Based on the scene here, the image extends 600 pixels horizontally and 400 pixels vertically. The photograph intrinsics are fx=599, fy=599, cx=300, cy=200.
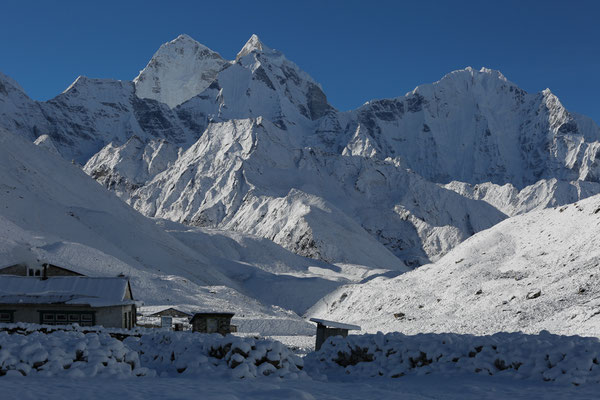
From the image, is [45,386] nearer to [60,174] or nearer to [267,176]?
[60,174]

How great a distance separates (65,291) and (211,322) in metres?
8.56

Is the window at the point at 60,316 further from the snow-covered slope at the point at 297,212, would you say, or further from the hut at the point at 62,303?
the snow-covered slope at the point at 297,212

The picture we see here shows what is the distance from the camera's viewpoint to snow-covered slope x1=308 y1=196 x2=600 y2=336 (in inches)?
1580

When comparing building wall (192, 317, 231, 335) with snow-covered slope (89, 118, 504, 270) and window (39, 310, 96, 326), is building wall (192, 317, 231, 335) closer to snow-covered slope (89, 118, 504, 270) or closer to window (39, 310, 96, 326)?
window (39, 310, 96, 326)

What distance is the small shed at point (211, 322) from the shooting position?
32219 millimetres

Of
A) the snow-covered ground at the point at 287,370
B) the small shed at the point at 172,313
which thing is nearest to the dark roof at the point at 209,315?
the snow-covered ground at the point at 287,370

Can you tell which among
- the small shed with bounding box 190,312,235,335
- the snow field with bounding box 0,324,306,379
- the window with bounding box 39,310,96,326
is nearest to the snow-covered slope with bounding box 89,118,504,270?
the small shed with bounding box 190,312,235,335

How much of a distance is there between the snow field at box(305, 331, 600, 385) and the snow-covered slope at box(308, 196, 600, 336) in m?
20.4

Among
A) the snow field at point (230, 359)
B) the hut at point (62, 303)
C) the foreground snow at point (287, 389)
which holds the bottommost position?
the foreground snow at point (287, 389)

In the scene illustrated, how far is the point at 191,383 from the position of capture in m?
11.8

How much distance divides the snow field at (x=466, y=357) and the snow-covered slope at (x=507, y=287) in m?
20.4

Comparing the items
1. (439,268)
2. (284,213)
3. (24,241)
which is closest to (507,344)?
(439,268)

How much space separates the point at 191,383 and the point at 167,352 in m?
3.21

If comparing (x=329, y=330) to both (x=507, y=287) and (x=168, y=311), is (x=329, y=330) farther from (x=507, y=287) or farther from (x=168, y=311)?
(x=507, y=287)
